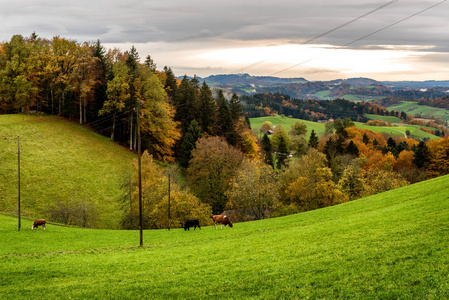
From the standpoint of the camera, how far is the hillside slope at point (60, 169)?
54425mm

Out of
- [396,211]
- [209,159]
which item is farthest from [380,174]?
[396,211]

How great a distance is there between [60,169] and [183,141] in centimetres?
3083

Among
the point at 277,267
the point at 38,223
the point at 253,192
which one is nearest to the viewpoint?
the point at 277,267

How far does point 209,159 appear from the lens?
224 ft

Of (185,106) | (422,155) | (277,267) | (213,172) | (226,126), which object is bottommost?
(213,172)

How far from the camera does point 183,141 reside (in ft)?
283

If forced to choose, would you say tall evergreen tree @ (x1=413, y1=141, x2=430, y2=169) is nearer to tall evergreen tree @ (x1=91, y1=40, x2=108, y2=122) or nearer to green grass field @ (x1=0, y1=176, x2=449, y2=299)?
green grass field @ (x1=0, y1=176, x2=449, y2=299)

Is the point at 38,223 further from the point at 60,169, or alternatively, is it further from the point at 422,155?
the point at 422,155

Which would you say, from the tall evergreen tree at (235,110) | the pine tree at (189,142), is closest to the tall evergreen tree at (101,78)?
the pine tree at (189,142)

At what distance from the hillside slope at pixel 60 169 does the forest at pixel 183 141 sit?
4.25m

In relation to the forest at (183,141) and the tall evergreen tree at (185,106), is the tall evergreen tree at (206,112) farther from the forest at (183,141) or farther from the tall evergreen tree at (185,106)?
the tall evergreen tree at (185,106)

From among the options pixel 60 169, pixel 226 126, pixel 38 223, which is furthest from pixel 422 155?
pixel 38 223

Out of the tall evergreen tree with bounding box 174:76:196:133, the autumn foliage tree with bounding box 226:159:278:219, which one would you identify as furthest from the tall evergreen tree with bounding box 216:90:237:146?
the autumn foliage tree with bounding box 226:159:278:219

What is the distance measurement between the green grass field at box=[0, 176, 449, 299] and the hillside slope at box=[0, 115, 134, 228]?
26450mm
